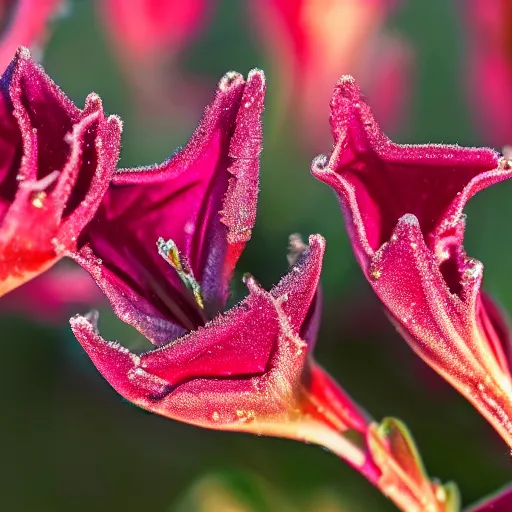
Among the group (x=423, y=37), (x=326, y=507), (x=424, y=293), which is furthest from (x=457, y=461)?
(x=423, y=37)

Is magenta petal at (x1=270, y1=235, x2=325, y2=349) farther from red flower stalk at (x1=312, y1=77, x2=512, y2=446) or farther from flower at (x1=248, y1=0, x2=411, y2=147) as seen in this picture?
flower at (x1=248, y1=0, x2=411, y2=147)

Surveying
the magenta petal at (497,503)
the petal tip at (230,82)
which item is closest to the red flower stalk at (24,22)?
the petal tip at (230,82)

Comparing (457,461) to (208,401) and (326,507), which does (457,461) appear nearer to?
(326,507)

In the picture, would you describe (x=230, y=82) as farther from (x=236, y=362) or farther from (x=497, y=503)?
(x=497, y=503)

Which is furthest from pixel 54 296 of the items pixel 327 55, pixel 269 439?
pixel 327 55

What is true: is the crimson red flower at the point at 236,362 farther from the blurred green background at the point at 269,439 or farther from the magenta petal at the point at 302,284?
the blurred green background at the point at 269,439

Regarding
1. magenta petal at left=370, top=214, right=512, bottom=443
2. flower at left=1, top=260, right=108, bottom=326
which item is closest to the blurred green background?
flower at left=1, top=260, right=108, bottom=326

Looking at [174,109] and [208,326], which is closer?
[208,326]
